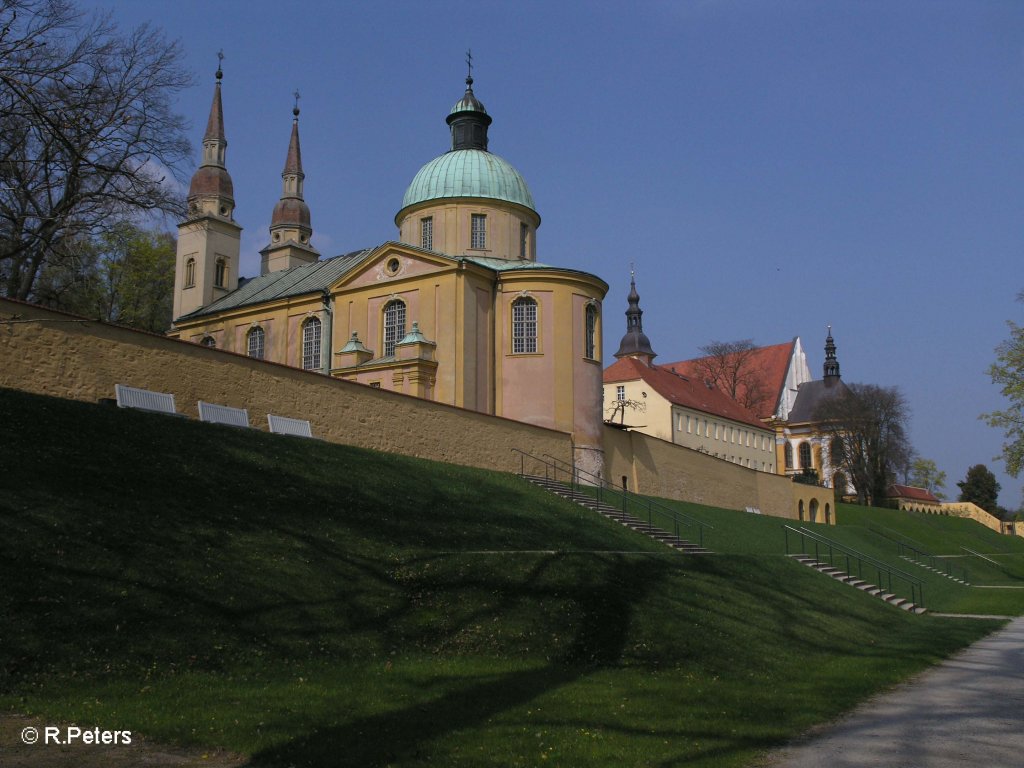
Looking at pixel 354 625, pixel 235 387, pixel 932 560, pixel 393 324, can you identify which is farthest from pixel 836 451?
pixel 354 625

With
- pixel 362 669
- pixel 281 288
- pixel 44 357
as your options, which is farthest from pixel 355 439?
pixel 281 288

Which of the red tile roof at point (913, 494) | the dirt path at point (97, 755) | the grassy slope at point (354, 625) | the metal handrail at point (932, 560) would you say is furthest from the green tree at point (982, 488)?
the dirt path at point (97, 755)

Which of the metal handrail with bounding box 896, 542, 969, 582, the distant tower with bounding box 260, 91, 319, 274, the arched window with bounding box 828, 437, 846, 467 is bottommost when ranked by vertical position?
the metal handrail with bounding box 896, 542, 969, 582

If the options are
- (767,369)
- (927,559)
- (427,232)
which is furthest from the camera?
(767,369)

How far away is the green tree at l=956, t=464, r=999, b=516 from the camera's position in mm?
97312

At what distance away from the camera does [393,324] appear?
123ft

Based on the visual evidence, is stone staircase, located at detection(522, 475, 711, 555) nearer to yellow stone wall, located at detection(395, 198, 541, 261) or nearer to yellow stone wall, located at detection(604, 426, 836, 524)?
yellow stone wall, located at detection(604, 426, 836, 524)

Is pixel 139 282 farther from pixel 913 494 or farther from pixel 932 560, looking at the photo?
pixel 913 494

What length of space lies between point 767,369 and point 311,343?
6668cm

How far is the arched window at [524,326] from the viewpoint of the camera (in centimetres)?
3600

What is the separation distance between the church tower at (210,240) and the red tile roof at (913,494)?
6039 cm

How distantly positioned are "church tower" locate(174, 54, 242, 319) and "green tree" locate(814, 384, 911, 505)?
44.9 m

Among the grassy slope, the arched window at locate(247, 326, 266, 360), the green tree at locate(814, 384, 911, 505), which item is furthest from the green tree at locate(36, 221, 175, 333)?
the green tree at locate(814, 384, 911, 505)

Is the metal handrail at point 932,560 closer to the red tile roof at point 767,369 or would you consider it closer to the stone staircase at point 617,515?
the stone staircase at point 617,515
